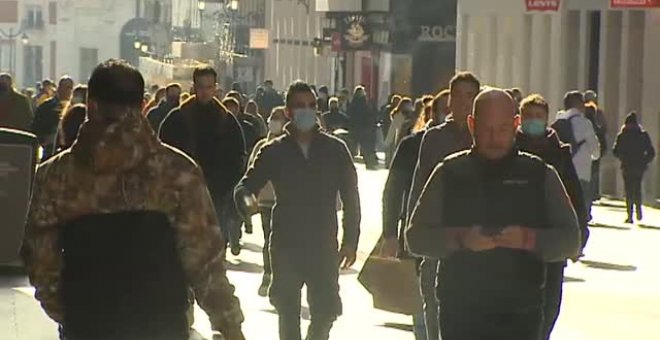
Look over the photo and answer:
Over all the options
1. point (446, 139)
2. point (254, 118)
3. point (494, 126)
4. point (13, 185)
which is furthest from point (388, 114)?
point (494, 126)

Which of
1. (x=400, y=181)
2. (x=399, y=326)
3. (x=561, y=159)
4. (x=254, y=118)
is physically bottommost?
(x=399, y=326)

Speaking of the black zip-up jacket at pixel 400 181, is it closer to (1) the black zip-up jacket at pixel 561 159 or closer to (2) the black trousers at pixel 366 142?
(1) the black zip-up jacket at pixel 561 159

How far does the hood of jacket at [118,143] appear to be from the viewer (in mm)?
5656

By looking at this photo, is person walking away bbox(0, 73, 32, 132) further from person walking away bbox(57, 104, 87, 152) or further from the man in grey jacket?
person walking away bbox(57, 104, 87, 152)

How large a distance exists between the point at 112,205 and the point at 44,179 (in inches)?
10.2

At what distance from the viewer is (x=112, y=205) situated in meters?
5.73

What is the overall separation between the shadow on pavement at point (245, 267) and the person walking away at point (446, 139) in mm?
8180

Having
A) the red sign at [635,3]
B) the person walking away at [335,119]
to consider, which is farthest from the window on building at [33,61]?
the red sign at [635,3]

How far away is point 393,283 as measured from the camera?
11.6 metres

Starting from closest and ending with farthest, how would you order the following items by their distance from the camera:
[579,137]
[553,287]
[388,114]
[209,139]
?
[553,287] < [209,139] < [579,137] < [388,114]

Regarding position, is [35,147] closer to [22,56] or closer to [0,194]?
[0,194]

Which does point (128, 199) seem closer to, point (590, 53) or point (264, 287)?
point (264, 287)

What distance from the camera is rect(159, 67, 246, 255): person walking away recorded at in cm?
1322

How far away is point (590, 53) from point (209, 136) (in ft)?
71.6
